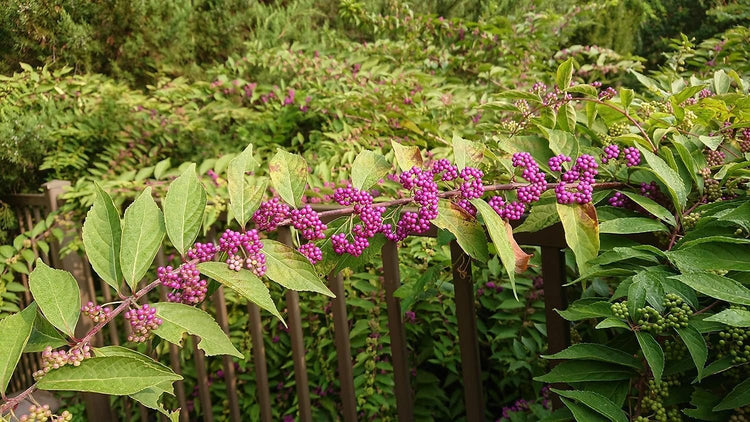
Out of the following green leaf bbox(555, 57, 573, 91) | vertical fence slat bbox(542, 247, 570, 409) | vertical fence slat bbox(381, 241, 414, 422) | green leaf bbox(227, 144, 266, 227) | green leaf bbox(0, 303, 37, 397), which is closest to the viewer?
green leaf bbox(0, 303, 37, 397)

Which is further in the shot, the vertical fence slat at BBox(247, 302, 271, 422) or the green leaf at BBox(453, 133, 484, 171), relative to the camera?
the vertical fence slat at BBox(247, 302, 271, 422)

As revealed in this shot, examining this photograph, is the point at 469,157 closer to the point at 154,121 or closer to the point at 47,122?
the point at 154,121

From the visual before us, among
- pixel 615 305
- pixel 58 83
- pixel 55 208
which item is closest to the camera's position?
pixel 615 305

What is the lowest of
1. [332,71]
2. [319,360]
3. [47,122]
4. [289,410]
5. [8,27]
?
[289,410]

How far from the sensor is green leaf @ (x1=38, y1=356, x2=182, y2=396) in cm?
62

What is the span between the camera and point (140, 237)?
0.76m

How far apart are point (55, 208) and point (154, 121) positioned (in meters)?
0.78

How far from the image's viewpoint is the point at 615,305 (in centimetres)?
80

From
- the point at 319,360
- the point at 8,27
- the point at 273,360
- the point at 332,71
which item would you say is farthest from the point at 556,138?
the point at 8,27

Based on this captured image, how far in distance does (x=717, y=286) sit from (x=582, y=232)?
209 millimetres

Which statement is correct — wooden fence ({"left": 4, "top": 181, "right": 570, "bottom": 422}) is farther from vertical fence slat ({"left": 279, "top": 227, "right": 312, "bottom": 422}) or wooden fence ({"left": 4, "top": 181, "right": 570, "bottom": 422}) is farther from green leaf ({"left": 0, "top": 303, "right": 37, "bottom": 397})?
green leaf ({"left": 0, "top": 303, "right": 37, "bottom": 397})

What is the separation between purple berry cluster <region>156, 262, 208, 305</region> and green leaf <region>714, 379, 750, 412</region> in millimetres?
694

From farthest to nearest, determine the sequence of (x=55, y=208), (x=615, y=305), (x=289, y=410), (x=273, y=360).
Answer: (x=55, y=208) < (x=273, y=360) < (x=289, y=410) < (x=615, y=305)

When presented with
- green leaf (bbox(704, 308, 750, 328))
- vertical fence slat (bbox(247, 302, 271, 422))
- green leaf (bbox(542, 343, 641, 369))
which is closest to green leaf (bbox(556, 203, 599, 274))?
green leaf (bbox(542, 343, 641, 369))
